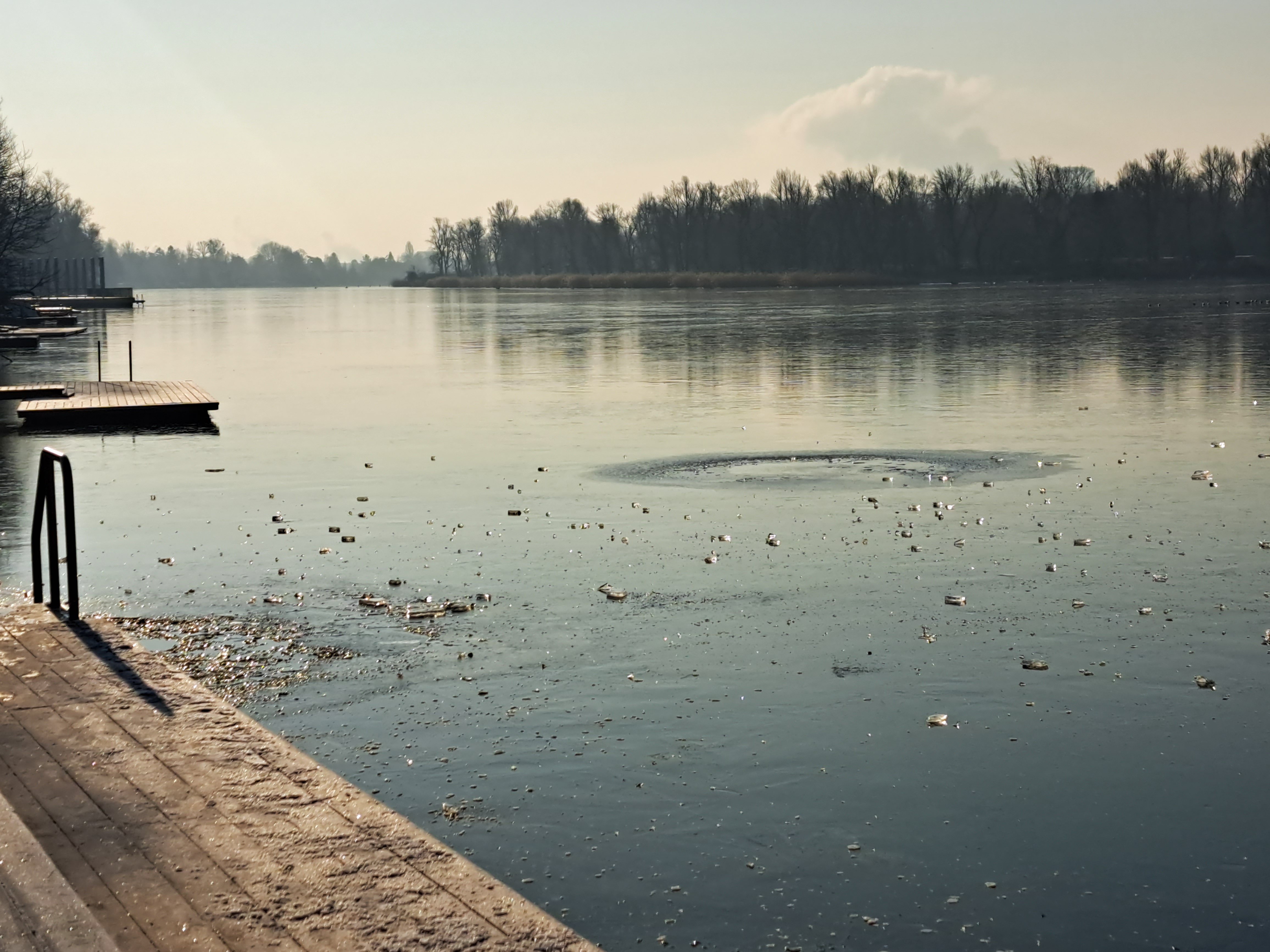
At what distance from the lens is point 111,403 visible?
26516 mm

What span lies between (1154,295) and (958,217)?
8293 centimetres

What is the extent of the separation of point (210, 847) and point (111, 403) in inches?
872

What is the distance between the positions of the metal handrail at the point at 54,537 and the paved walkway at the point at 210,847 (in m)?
1.95

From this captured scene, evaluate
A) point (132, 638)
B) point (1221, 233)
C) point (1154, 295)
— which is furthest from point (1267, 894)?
point (1221, 233)

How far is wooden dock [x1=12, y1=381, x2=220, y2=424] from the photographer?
1005 inches

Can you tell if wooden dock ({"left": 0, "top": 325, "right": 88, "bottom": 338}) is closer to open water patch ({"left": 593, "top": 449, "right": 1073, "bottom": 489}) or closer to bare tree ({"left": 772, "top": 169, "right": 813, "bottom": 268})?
open water patch ({"left": 593, "top": 449, "right": 1073, "bottom": 489})

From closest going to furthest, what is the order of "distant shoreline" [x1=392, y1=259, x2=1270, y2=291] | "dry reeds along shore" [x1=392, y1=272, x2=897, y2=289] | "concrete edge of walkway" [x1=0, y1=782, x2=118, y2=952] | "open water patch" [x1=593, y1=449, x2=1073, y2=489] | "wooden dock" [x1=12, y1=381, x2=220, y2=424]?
"concrete edge of walkway" [x1=0, y1=782, x2=118, y2=952]
"open water patch" [x1=593, y1=449, x2=1073, y2=489]
"wooden dock" [x1=12, y1=381, x2=220, y2=424]
"distant shoreline" [x1=392, y1=259, x2=1270, y2=291]
"dry reeds along shore" [x1=392, y1=272, x2=897, y2=289]

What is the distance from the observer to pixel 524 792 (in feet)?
24.4

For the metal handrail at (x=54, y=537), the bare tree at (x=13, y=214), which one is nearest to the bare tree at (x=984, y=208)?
the bare tree at (x=13, y=214)

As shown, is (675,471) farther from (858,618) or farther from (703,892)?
(703,892)

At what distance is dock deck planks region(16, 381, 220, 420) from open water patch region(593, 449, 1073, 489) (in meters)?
10.8

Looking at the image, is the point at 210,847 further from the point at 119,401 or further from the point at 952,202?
the point at 952,202

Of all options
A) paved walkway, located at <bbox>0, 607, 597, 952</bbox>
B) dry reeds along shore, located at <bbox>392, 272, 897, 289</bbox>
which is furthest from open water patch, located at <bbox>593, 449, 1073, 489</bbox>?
dry reeds along shore, located at <bbox>392, 272, 897, 289</bbox>

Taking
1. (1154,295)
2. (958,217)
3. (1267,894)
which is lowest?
Answer: (1267,894)
